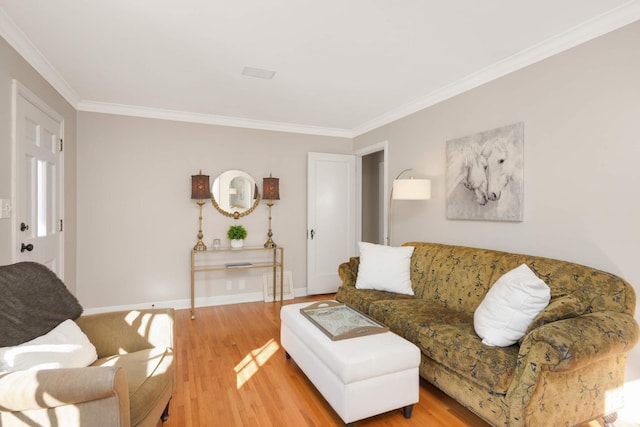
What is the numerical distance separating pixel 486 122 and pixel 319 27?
168 cm

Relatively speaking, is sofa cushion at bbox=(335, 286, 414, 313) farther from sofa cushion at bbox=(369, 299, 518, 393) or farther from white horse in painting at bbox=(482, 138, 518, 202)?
white horse in painting at bbox=(482, 138, 518, 202)

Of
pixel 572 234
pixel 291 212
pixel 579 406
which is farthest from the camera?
pixel 291 212

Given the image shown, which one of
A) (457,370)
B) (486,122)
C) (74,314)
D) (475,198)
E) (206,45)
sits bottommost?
(457,370)

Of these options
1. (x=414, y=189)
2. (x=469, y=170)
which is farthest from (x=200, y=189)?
(x=469, y=170)

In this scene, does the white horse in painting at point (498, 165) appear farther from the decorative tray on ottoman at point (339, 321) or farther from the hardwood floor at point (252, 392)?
the hardwood floor at point (252, 392)

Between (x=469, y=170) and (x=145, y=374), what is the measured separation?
9.49ft

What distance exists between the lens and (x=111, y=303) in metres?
3.94

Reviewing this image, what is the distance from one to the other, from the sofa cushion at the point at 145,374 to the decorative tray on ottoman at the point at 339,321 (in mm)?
940

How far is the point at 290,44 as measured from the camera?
2480 millimetres

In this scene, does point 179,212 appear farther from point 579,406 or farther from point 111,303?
point 579,406

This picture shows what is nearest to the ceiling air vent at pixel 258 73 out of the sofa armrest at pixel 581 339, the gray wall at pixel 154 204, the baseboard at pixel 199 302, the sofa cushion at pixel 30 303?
the gray wall at pixel 154 204

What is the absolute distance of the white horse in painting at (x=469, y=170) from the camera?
298cm

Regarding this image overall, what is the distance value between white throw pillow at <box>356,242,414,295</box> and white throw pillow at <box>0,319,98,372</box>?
2.22 m

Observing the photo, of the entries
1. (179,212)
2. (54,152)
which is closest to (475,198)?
(179,212)
